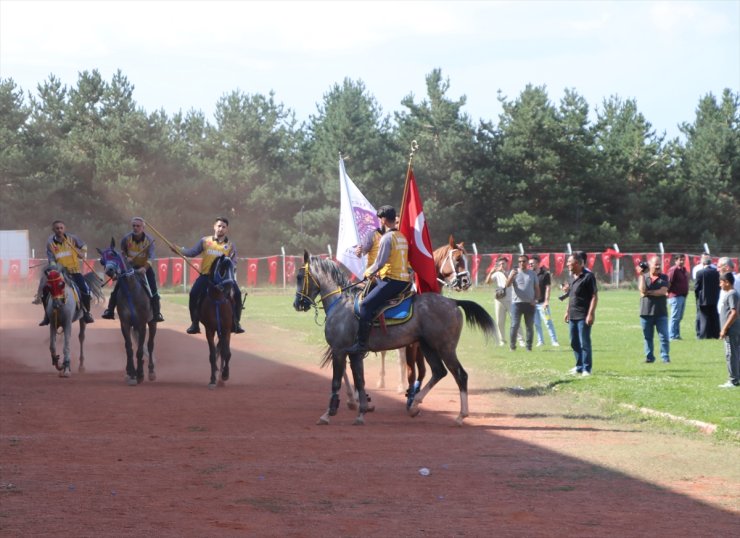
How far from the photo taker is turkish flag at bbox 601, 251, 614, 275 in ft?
199

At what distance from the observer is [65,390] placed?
17.9 m

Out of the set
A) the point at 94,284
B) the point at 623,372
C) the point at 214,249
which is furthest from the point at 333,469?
the point at 94,284

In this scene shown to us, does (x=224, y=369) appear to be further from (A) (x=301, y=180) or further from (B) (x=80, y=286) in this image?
(A) (x=301, y=180)

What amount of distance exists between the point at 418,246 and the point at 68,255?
736 cm

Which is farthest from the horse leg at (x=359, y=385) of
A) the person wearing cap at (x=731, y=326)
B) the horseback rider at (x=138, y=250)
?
the person wearing cap at (x=731, y=326)

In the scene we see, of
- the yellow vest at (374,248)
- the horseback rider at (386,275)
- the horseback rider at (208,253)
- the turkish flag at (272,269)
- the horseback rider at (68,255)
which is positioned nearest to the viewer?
the horseback rider at (386,275)

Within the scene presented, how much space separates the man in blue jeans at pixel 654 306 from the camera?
21406 millimetres

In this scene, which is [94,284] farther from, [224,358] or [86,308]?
[224,358]

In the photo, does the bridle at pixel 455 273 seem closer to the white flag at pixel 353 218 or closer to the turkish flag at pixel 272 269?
the white flag at pixel 353 218

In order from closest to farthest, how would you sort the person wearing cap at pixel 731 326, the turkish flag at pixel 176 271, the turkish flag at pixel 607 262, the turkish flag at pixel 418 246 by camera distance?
the turkish flag at pixel 418 246 < the person wearing cap at pixel 731 326 < the turkish flag at pixel 176 271 < the turkish flag at pixel 607 262

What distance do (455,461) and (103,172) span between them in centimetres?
6087

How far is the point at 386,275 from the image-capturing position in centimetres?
1402

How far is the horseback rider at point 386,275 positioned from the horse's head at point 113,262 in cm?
575

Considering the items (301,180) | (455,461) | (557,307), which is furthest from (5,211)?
(455,461)
